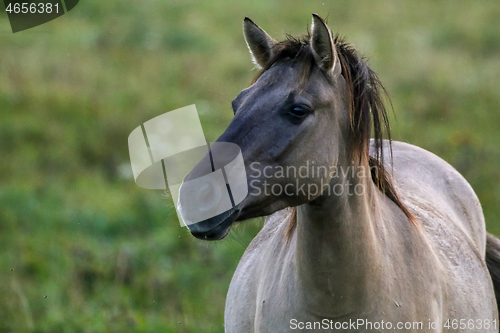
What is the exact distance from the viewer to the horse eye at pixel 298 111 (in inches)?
88.6

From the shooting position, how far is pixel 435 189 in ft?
12.3

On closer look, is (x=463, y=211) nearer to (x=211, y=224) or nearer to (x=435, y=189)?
(x=435, y=189)

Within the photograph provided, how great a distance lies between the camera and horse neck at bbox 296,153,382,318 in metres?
2.40

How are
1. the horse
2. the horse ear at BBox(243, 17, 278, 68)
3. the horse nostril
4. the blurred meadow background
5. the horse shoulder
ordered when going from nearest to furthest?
the horse nostril → the horse → the horse ear at BBox(243, 17, 278, 68) → the horse shoulder → the blurred meadow background

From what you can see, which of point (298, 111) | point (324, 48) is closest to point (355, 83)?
point (324, 48)

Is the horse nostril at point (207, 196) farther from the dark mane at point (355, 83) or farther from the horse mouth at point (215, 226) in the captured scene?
the dark mane at point (355, 83)

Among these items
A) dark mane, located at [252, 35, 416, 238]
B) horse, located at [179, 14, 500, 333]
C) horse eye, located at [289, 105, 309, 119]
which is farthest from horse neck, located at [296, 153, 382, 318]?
horse eye, located at [289, 105, 309, 119]

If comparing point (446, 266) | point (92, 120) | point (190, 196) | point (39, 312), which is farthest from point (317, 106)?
point (92, 120)

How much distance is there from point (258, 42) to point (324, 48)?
16.3 inches

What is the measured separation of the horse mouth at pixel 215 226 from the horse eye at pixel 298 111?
0.44 meters

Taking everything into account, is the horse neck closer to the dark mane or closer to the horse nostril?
the dark mane

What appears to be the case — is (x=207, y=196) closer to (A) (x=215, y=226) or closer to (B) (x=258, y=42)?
(A) (x=215, y=226)

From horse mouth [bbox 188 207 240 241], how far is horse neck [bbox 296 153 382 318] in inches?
16.2

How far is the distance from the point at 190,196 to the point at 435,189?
218cm
